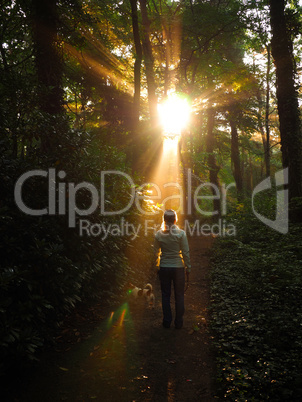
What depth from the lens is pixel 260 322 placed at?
576 centimetres

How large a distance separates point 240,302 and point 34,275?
15.4 feet

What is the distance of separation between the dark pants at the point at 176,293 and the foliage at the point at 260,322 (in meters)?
0.74

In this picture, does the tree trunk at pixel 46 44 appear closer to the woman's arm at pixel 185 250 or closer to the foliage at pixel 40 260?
the foliage at pixel 40 260

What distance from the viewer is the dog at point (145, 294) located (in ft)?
24.3

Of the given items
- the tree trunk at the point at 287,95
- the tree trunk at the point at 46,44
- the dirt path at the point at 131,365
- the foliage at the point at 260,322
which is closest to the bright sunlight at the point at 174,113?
the tree trunk at the point at 287,95

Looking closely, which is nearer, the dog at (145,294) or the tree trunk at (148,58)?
the dog at (145,294)

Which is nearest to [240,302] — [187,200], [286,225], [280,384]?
[280,384]

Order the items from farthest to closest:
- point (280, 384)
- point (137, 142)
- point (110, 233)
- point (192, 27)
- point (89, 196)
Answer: point (192, 27) < point (137, 142) < point (110, 233) < point (89, 196) < point (280, 384)

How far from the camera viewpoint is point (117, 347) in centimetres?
532

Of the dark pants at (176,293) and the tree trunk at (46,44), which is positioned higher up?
the tree trunk at (46,44)

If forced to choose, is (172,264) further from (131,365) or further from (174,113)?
(174,113)

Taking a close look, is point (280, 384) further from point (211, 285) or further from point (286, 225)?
point (286, 225)

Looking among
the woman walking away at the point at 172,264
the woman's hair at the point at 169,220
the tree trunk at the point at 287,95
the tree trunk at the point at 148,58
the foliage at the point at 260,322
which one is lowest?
the foliage at the point at 260,322

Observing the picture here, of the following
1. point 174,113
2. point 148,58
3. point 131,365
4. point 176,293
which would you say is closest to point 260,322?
point 176,293
